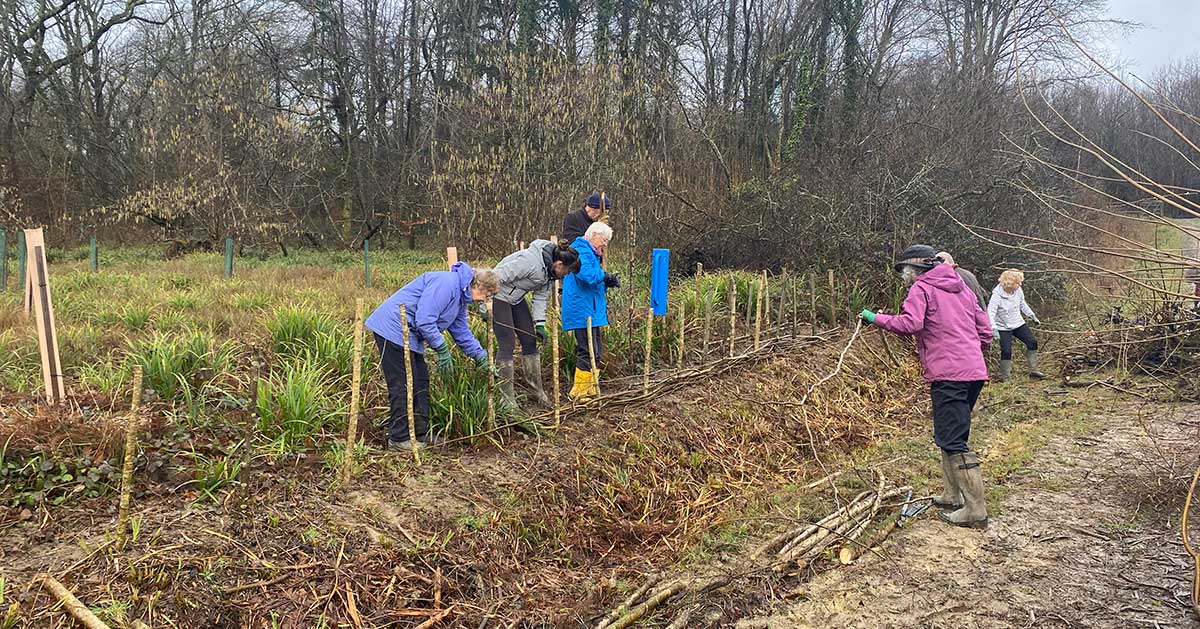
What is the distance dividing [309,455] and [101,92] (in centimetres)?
2005

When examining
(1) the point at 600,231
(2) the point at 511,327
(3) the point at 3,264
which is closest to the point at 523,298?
(2) the point at 511,327

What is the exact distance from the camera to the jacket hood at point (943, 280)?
4.32m

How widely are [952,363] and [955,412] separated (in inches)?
11.3

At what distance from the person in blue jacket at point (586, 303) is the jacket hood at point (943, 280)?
2.16 m

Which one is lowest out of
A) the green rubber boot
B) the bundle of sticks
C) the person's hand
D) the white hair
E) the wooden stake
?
the bundle of sticks

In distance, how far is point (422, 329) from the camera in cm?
426

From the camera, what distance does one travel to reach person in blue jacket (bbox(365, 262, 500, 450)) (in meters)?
4.25

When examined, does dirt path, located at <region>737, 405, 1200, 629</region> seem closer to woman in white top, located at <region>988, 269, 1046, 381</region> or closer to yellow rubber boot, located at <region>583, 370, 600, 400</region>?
yellow rubber boot, located at <region>583, 370, 600, 400</region>

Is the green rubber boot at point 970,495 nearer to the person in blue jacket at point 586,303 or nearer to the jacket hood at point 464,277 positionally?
the person in blue jacket at point 586,303

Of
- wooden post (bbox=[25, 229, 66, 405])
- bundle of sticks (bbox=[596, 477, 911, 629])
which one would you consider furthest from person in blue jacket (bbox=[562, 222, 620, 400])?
wooden post (bbox=[25, 229, 66, 405])

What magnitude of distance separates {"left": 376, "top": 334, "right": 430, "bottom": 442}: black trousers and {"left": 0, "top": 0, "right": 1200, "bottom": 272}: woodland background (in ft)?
23.9

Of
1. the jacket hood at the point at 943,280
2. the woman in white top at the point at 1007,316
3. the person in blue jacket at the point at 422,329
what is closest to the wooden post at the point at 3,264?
the person in blue jacket at the point at 422,329

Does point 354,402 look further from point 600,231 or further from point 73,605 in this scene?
point 600,231

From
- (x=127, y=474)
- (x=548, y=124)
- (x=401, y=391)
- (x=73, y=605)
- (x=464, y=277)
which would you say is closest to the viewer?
(x=73, y=605)
